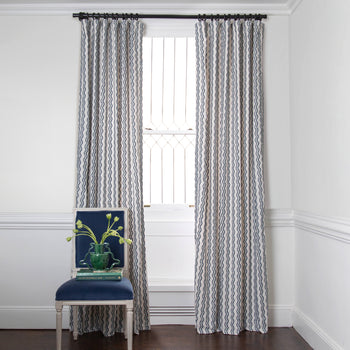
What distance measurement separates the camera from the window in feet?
11.3

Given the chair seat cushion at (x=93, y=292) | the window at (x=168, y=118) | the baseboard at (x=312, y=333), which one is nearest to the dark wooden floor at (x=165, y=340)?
the baseboard at (x=312, y=333)

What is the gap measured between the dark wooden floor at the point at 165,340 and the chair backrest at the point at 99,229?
529mm

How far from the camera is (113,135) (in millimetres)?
3150

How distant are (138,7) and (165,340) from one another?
2.59 meters

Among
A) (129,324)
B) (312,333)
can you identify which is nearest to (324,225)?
(312,333)

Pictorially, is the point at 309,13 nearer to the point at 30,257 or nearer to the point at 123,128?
the point at 123,128

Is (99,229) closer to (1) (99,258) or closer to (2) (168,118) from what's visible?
(1) (99,258)

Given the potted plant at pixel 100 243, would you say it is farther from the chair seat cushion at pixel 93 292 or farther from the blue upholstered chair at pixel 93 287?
the chair seat cushion at pixel 93 292

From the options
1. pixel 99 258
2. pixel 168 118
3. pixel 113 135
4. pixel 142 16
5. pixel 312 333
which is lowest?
pixel 312 333

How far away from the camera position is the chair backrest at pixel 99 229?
2.95 metres

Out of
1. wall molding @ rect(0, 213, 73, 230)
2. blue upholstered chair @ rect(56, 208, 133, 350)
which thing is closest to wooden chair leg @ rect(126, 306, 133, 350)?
blue upholstered chair @ rect(56, 208, 133, 350)

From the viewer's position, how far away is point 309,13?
289 centimetres

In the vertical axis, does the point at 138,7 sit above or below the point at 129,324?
above

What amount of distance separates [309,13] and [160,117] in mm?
1382
